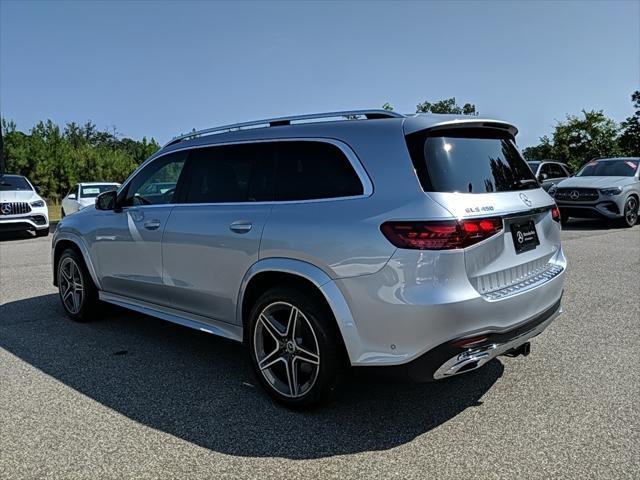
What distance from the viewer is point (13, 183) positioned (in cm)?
1450

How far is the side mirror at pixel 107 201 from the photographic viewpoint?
5.06m

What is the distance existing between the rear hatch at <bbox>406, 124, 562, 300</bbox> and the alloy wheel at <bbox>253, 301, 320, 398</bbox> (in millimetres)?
1072

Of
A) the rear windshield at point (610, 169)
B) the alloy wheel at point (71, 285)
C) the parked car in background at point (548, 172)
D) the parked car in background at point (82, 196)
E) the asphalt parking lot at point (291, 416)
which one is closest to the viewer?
the asphalt parking lot at point (291, 416)

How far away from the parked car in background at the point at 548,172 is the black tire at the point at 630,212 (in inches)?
107

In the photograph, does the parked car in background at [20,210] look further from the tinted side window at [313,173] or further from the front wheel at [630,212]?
the front wheel at [630,212]

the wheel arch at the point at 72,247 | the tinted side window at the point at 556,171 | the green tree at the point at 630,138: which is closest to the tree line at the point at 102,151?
the green tree at the point at 630,138

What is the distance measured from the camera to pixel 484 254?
2.98 m

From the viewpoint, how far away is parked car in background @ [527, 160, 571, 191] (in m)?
16.7

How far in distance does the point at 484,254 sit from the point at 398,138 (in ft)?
2.66

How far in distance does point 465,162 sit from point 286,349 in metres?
1.60

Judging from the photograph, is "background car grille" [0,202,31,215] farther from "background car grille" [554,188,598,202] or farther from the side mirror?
"background car grille" [554,188,598,202]

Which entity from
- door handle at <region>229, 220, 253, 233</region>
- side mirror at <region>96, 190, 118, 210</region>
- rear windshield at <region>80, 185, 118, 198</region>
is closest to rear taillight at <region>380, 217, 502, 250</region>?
door handle at <region>229, 220, 253, 233</region>

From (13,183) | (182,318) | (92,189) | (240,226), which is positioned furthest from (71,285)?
(92,189)

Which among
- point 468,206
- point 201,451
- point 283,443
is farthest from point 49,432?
point 468,206
